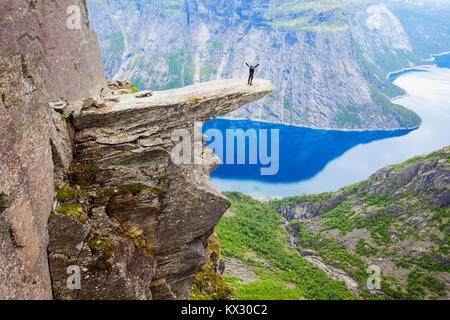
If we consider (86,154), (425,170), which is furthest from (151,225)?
(425,170)

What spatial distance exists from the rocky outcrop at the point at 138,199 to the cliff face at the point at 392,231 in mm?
48505

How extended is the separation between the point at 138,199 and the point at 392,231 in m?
63.3

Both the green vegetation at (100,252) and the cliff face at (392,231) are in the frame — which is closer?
the green vegetation at (100,252)

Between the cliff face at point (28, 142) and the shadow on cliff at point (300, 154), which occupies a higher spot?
the cliff face at point (28, 142)

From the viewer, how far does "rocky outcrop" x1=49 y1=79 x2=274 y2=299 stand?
1292cm

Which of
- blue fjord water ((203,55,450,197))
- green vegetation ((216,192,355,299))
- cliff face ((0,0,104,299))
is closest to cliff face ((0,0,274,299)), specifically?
cliff face ((0,0,104,299))

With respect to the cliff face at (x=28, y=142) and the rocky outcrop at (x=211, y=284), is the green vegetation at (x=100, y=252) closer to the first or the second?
the cliff face at (x=28, y=142)

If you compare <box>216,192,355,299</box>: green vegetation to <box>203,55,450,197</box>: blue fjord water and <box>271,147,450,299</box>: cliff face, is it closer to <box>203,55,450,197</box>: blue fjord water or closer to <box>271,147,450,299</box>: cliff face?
<box>271,147,450,299</box>: cliff face

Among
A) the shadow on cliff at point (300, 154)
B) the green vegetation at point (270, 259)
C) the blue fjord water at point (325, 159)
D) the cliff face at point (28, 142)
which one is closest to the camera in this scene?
the cliff face at point (28, 142)

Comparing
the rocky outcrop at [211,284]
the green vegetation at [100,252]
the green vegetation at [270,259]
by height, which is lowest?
the green vegetation at [270,259]

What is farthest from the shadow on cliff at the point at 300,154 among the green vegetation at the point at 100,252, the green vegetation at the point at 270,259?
the green vegetation at the point at 100,252

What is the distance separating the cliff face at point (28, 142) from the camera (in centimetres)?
944

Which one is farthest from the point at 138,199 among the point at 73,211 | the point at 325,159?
the point at 325,159

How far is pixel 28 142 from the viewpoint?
10.6 metres
